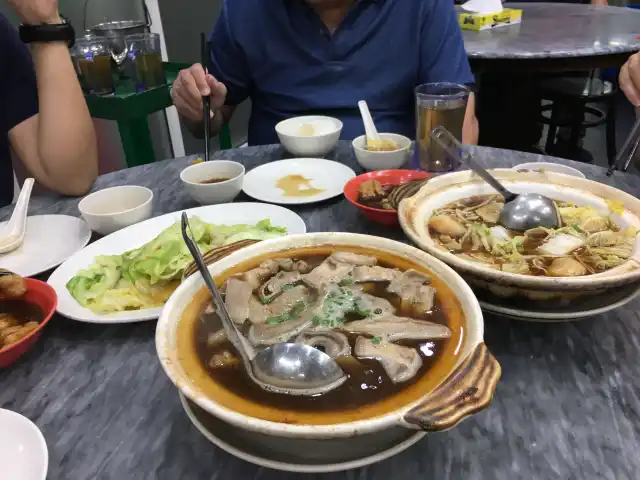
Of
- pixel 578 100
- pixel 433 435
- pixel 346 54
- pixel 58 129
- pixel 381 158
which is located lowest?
pixel 578 100

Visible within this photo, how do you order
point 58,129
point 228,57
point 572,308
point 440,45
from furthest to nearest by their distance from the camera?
1. point 228,57
2. point 440,45
3. point 58,129
4. point 572,308

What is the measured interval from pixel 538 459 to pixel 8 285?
1.04 m

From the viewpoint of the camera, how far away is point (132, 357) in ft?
3.18

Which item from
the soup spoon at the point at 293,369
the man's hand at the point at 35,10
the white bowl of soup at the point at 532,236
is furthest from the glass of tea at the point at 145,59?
the soup spoon at the point at 293,369

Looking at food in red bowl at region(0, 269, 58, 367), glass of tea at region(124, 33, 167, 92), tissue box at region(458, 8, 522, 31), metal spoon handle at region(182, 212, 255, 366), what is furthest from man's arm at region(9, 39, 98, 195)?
tissue box at region(458, 8, 522, 31)

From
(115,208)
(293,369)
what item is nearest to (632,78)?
(293,369)

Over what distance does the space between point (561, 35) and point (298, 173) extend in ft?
9.76

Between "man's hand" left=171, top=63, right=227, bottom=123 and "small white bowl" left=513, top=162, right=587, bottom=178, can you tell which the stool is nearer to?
"small white bowl" left=513, top=162, right=587, bottom=178

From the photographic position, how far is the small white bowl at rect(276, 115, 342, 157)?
183cm

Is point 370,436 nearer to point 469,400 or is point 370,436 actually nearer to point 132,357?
point 469,400

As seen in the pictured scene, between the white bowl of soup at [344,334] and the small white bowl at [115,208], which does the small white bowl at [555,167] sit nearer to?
the white bowl of soup at [344,334]

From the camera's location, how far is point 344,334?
0.77 m

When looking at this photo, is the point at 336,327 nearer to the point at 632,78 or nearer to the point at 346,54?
the point at 632,78

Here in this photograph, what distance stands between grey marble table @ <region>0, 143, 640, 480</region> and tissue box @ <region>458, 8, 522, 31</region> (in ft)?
11.5
